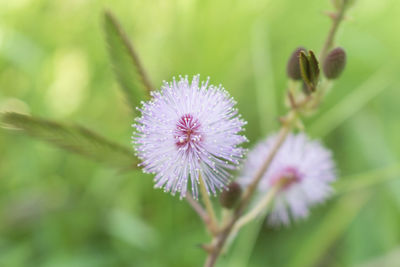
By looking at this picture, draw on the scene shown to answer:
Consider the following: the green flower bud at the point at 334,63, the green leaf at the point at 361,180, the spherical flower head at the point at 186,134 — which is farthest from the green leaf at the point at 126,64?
the green leaf at the point at 361,180

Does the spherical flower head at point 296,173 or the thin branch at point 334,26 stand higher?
the thin branch at point 334,26

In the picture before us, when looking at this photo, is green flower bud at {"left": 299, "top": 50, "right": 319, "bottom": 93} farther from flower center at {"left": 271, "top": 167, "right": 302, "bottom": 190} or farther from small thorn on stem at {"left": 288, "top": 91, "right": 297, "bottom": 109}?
flower center at {"left": 271, "top": 167, "right": 302, "bottom": 190}

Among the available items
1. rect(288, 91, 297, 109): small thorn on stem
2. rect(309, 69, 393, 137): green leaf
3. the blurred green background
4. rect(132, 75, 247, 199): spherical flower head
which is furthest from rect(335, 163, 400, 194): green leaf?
rect(132, 75, 247, 199): spherical flower head

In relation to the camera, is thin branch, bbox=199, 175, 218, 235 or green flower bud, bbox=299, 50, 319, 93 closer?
green flower bud, bbox=299, 50, 319, 93

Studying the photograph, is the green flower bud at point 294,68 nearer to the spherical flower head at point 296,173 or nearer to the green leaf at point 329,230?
the spherical flower head at point 296,173

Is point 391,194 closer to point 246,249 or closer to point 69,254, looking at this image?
point 246,249

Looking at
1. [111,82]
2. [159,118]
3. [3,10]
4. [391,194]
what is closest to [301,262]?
[391,194]
